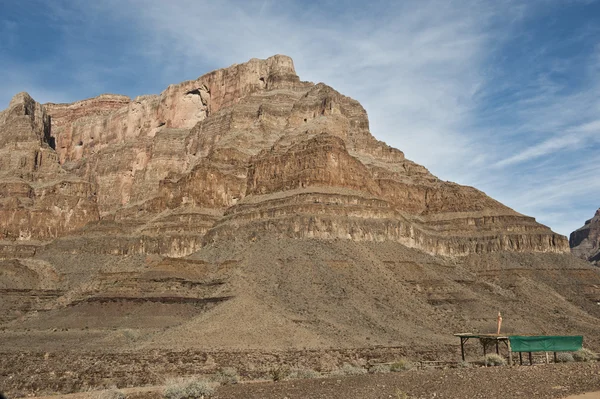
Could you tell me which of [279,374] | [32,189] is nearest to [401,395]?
[279,374]

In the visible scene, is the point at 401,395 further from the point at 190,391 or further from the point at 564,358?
the point at 564,358

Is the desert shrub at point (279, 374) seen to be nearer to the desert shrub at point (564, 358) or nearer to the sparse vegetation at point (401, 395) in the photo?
the sparse vegetation at point (401, 395)

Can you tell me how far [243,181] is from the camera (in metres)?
114

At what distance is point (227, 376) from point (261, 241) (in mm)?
42881

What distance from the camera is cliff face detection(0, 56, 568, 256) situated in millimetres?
97438

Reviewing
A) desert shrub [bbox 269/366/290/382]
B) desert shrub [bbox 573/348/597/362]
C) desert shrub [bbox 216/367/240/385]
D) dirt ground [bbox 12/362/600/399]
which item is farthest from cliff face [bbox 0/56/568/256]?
dirt ground [bbox 12/362/600/399]

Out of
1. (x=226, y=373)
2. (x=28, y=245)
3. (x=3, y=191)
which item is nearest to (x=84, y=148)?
(x=3, y=191)

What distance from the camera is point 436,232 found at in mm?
113812

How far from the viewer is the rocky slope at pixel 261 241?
65125 mm

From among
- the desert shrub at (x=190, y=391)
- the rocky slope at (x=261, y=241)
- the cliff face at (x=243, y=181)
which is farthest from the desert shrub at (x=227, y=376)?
the cliff face at (x=243, y=181)

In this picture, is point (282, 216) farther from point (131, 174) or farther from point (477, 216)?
point (131, 174)

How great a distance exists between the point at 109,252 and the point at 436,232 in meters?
58.4

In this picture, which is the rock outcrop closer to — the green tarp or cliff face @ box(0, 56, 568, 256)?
cliff face @ box(0, 56, 568, 256)

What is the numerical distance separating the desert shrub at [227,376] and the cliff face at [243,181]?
134 feet
